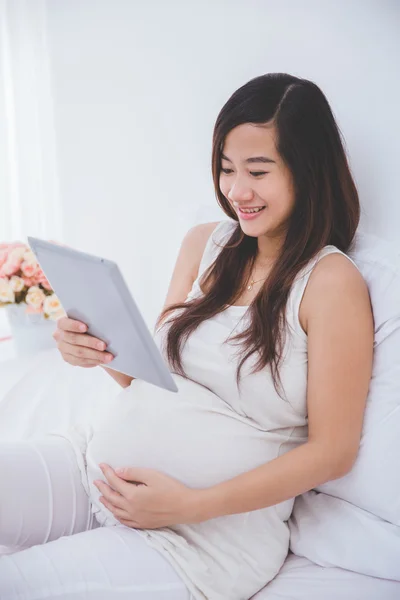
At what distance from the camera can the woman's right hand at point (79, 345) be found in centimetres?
124

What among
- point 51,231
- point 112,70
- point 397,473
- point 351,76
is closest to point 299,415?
point 397,473

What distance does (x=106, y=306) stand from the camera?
1112 millimetres

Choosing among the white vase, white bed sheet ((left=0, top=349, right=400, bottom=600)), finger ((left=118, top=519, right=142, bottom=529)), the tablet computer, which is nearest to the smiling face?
the tablet computer

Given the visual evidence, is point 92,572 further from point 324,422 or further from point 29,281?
point 29,281

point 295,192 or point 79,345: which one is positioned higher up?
point 295,192

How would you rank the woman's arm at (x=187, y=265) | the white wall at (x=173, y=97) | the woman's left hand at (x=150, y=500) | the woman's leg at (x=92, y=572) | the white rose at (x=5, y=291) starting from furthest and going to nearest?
the white rose at (x=5, y=291)
the woman's arm at (x=187, y=265)
the white wall at (x=173, y=97)
the woman's left hand at (x=150, y=500)
the woman's leg at (x=92, y=572)

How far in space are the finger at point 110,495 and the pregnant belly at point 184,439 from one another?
4cm

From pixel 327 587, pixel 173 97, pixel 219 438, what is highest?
pixel 173 97

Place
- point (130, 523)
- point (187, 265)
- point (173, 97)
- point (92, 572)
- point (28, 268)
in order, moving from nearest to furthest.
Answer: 1. point (92, 572)
2. point (130, 523)
3. point (187, 265)
4. point (173, 97)
5. point (28, 268)

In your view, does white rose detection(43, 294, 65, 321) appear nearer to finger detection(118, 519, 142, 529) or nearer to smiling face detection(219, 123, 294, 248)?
smiling face detection(219, 123, 294, 248)

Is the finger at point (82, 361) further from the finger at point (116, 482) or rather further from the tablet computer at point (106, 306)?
the finger at point (116, 482)

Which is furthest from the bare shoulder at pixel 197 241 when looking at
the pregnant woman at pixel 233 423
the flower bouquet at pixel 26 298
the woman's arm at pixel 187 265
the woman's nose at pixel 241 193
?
the flower bouquet at pixel 26 298

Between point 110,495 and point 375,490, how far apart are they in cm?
47

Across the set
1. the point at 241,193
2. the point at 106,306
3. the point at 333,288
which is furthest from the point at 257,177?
the point at 106,306
